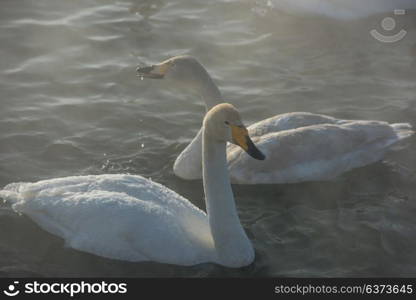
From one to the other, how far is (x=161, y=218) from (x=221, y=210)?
2.24 feet

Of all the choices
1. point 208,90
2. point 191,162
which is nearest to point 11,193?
point 191,162

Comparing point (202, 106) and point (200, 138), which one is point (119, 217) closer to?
point (200, 138)

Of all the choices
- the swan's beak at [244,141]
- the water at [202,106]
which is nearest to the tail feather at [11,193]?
the water at [202,106]

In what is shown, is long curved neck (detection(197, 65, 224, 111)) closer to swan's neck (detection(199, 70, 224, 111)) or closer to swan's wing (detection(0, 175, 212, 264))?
swan's neck (detection(199, 70, 224, 111))

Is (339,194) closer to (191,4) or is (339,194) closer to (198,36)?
(198,36)

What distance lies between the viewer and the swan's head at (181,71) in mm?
11719

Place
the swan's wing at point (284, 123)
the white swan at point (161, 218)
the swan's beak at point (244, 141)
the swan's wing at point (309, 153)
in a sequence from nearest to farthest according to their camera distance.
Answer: the swan's beak at point (244, 141)
the white swan at point (161, 218)
the swan's wing at point (309, 153)
the swan's wing at point (284, 123)

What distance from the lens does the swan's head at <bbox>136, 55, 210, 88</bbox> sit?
38.4 ft

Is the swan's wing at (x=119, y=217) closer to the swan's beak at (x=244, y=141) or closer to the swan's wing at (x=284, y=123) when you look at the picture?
the swan's beak at (x=244, y=141)

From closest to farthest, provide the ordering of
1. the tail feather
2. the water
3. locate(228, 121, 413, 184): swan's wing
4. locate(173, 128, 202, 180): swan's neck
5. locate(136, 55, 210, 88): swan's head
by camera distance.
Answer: the water, the tail feather, locate(228, 121, 413, 184): swan's wing, locate(173, 128, 202, 180): swan's neck, locate(136, 55, 210, 88): swan's head

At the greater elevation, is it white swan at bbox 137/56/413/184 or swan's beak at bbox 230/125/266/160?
swan's beak at bbox 230/125/266/160

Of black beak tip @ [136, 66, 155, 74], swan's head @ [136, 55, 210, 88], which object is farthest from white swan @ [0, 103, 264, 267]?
swan's head @ [136, 55, 210, 88]

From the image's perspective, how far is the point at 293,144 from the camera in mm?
11289

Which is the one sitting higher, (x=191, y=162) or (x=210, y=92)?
(x=210, y=92)
